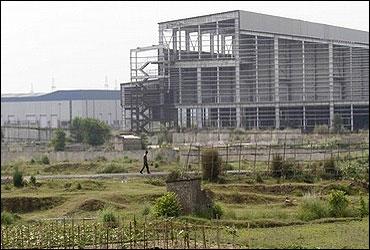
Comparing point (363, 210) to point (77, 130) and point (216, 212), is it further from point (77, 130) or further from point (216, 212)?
point (77, 130)

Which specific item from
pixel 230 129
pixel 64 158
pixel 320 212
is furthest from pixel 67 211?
pixel 230 129

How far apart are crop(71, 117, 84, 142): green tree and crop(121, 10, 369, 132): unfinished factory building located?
4.65 metres

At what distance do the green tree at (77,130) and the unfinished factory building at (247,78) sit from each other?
15.3 feet

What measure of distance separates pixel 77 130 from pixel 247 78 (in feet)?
53.4

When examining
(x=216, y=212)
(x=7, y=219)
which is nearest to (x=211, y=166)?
(x=216, y=212)

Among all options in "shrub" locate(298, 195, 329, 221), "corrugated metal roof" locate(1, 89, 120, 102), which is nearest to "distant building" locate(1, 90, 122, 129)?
"corrugated metal roof" locate(1, 89, 120, 102)

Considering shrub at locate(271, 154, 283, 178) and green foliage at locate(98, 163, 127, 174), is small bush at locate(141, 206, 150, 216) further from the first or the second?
green foliage at locate(98, 163, 127, 174)

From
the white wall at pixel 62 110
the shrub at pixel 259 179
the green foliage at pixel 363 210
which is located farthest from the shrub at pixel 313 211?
the white wall at pixel 62 110

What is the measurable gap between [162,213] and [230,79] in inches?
1970

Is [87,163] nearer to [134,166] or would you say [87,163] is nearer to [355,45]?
[134,166]

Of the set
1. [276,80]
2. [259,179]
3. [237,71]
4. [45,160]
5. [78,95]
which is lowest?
[45,160]

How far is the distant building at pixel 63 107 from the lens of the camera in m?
Answer: 107

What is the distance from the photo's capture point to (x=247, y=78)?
69.9 m

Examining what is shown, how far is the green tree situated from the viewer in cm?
6731
